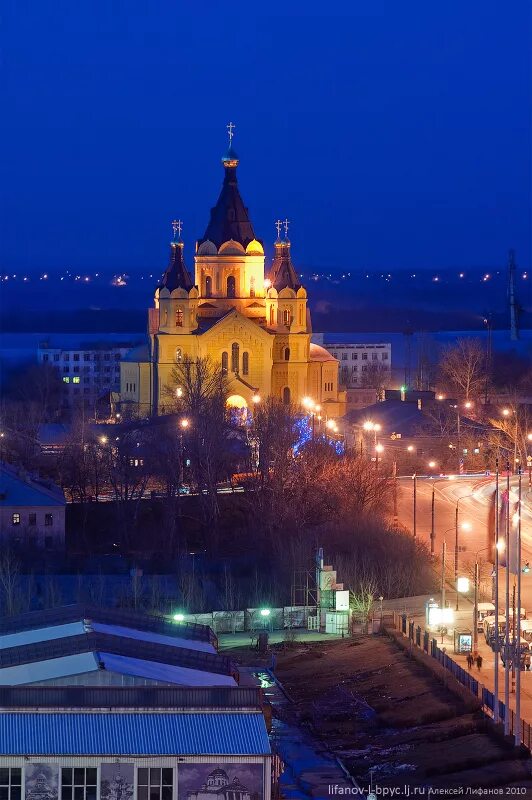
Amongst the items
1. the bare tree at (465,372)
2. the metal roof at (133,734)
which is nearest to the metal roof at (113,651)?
the metal roof at (133,734)

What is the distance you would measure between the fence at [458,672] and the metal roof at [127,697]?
4.42m

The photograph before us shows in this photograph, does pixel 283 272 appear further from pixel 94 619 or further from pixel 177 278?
pixel 94 619

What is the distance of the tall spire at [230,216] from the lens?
268 ft

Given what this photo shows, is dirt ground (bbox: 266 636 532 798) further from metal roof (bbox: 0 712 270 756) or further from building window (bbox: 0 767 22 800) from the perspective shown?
building window (bbox: 0 767 22 800)

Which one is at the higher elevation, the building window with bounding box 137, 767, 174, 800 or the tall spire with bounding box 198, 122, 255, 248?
the tall spire with bounding box 198, 122, 255, 248

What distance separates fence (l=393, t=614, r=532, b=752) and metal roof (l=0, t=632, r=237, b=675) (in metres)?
3.95

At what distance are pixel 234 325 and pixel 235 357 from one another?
121cm

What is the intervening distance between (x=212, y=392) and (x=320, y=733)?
4009 centimetres

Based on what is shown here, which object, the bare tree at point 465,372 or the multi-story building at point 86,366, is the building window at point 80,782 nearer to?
the bare tree at point 465,372

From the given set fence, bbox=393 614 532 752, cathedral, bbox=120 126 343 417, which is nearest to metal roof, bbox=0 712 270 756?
fence, bbox=393 614 532 752

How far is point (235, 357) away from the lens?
79688 millimetres

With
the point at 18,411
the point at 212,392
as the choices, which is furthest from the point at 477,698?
the point at 18,411

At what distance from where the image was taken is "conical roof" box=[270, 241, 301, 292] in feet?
266

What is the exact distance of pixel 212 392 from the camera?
70.9 m
